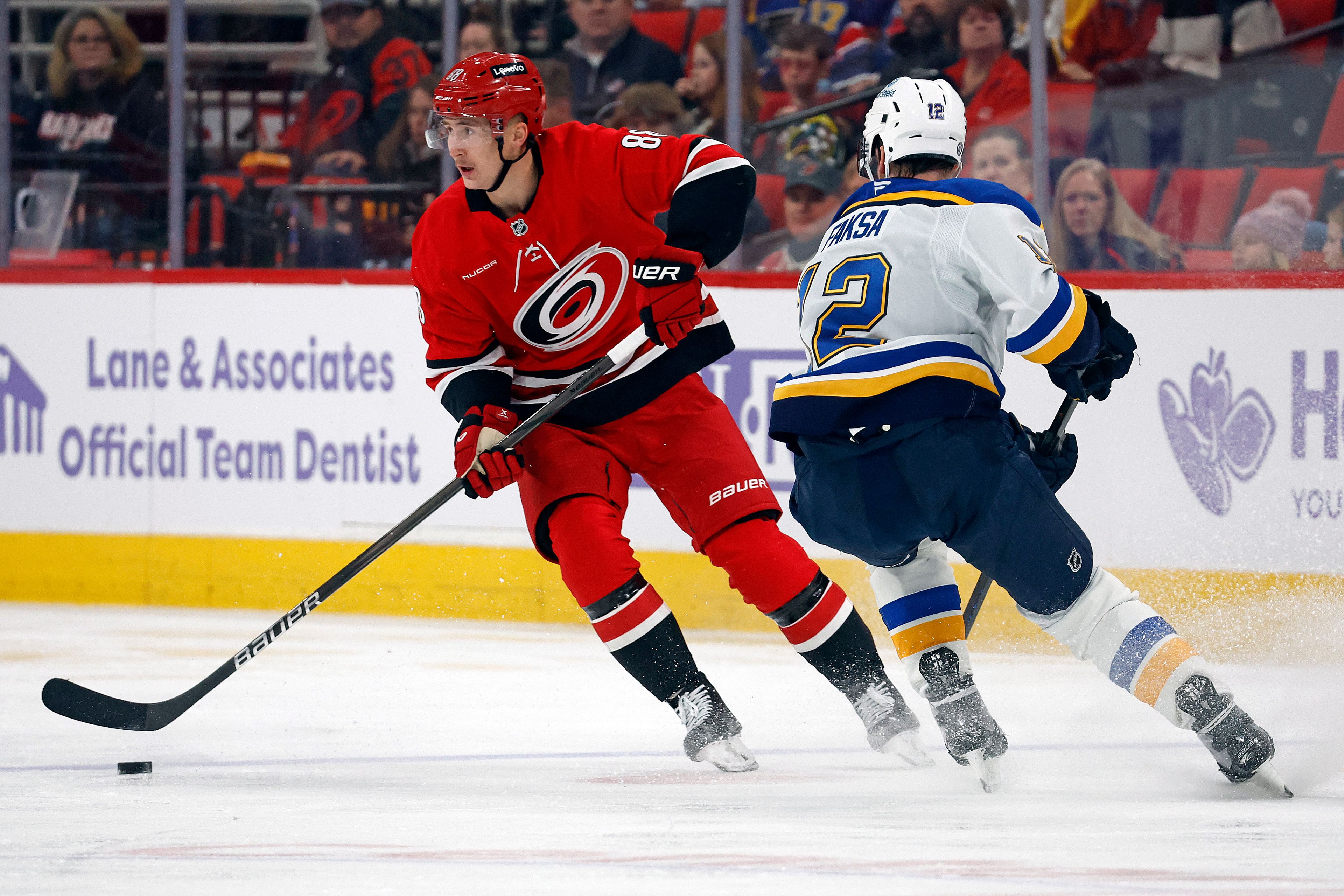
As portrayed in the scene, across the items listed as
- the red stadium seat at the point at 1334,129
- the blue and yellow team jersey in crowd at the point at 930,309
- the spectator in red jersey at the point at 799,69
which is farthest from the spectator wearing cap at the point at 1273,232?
the blue and yellow team jersey in crowd at the point at 930,309

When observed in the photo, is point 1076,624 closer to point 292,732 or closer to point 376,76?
point 292,732

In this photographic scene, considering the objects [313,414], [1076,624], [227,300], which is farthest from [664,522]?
[1076,624]

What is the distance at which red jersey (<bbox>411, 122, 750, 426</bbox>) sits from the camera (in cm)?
317

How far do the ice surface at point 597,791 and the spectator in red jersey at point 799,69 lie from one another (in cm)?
163

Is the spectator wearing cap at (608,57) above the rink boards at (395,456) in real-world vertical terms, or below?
above

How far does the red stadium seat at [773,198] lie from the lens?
521 cm

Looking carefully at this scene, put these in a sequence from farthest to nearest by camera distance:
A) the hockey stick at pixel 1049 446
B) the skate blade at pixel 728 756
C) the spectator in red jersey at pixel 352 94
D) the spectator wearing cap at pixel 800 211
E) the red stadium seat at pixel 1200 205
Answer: the spectator in red jersey at pixel 352 94 → the spectator wearing cap at pixel 800 211 → the red stadium seat at pixel 1200 205 → the skate blade at pixel 728 756 → the hockey stick at pixel 1049 446

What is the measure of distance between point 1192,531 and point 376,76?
2850 mm

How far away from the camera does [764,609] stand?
3141 mm

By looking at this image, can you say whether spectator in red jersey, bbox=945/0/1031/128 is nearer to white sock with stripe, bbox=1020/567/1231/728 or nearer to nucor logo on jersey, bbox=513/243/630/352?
nucor logo on jersey, bbox=513/243/630/352

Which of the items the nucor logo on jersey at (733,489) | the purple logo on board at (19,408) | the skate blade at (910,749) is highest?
the nucor logo on jersey at (733,489)

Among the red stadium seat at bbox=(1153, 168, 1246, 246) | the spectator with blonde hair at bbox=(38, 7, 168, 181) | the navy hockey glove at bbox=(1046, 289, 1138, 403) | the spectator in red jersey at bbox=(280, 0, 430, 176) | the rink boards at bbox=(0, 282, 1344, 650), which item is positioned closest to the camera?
the navy hockey glove at bbox=(1046, 289, 1138, 403)

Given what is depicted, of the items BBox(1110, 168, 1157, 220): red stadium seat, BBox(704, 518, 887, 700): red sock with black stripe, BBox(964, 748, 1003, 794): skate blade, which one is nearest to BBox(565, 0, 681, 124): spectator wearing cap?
BBox(1110, 168, 1157, 220): red stadium seat

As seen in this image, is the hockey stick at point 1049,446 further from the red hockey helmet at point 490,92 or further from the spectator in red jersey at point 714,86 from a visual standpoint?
the spectator in red jersey at point 714,86
